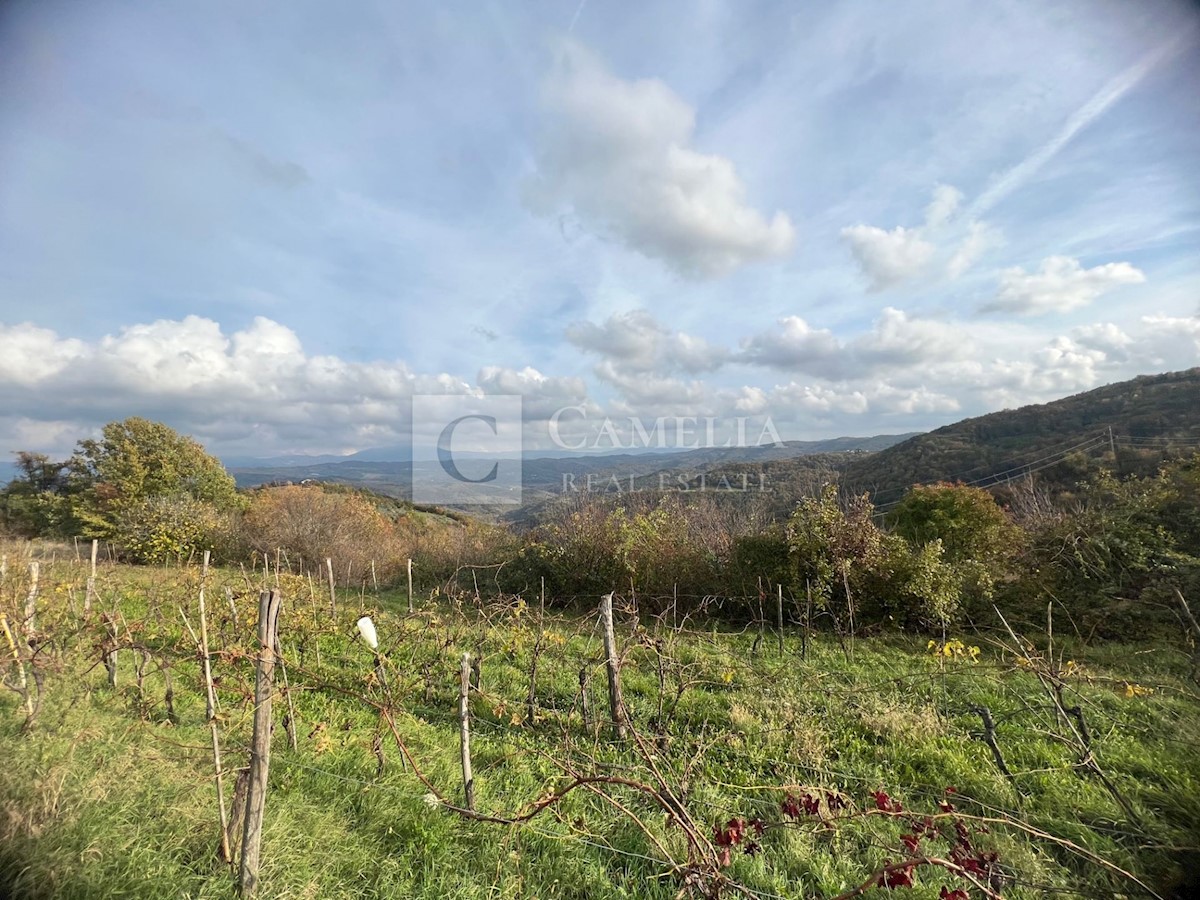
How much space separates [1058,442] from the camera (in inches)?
1082

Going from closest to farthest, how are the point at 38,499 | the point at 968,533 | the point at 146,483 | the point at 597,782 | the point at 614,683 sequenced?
the point at 597,782
the point at 614,683
the point at 968,533
the point at 146,483
the point at 38,499

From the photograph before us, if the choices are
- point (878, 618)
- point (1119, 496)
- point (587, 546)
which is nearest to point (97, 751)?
point (587, 546)

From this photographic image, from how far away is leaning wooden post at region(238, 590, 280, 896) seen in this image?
213 centimetres

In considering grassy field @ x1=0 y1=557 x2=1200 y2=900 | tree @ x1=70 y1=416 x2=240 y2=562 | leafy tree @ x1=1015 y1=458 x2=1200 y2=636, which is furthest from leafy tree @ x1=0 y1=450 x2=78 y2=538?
leafy tree @ x1=1015 y1=458 x2=1200 y2=636

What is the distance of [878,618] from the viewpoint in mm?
9000

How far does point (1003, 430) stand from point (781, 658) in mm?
38059

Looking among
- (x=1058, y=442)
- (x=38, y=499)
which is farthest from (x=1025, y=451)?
(x=38, y=499)

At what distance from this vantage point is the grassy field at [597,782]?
2.26 meters

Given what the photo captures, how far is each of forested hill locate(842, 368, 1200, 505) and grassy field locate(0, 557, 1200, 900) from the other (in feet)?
49.9

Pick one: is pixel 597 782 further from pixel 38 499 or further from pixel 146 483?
pixel 38 499

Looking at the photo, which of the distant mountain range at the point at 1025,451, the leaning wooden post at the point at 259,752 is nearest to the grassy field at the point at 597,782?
the leaning wooden post at the point at 259,752

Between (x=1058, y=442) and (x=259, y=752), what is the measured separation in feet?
123

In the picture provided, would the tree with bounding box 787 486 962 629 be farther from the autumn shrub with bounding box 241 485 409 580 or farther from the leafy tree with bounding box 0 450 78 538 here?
the leafy tree with bounding box 0 450 78 538

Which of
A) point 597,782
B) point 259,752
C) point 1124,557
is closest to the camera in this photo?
point 259,752
